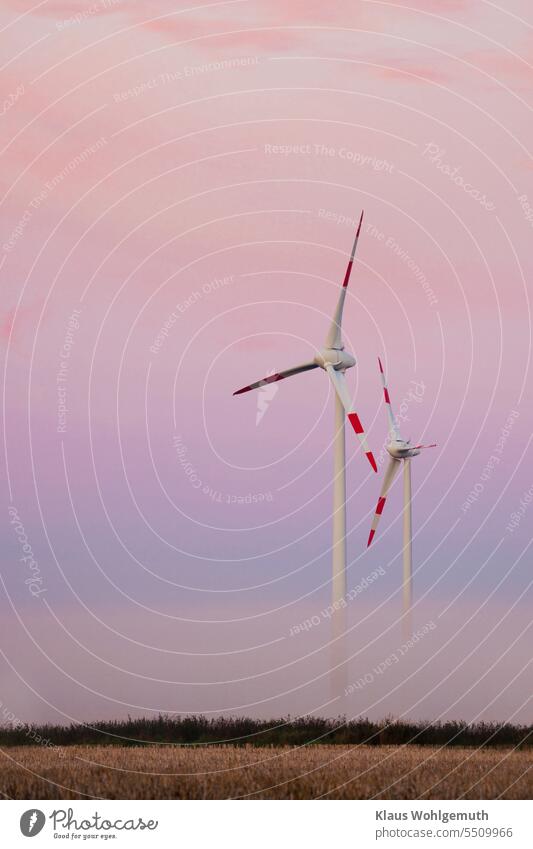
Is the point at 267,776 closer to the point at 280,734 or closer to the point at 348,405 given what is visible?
the point at 280,734

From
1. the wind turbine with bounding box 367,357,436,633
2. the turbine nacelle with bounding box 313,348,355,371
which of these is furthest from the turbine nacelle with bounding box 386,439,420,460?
the turbine nacelle with bounding box 313,348,355,371

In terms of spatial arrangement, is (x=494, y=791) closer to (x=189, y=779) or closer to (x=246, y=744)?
(x=189, y=779)

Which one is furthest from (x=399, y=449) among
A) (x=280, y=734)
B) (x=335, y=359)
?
(x=280, y=734)

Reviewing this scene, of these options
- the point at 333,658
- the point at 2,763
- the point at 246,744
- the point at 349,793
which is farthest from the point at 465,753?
the point at 333,658

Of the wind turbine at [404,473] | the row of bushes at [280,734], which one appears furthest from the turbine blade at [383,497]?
the row of bushes at [280,734]

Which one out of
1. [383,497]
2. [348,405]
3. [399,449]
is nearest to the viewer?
[348,405]

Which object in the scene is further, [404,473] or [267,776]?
[404,473]

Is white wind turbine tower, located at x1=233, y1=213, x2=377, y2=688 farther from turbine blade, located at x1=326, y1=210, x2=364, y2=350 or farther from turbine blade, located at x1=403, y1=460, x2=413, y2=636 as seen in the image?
turbine blade, located at x1=403, y1=460, x2=413, y2=636

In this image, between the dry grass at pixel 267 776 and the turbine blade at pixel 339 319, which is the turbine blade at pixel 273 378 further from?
the dry grass at pixel 267 776
